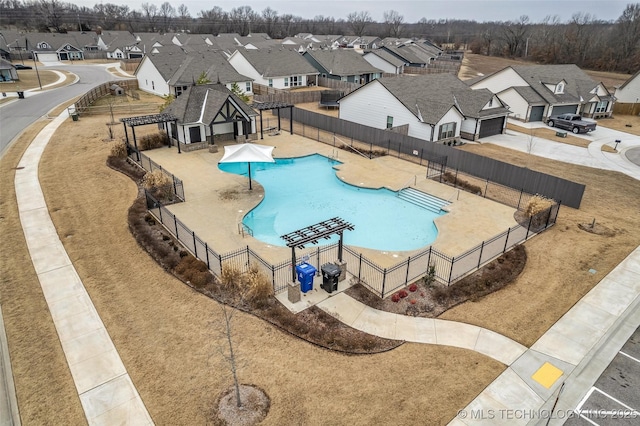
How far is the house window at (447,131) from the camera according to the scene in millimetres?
39303

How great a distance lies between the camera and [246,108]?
38281mm

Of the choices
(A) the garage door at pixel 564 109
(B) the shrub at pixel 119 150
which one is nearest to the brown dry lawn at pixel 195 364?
(B) the shrub at pixel 119 150

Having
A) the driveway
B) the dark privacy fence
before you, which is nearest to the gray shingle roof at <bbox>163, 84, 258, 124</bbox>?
the dark privacy fence

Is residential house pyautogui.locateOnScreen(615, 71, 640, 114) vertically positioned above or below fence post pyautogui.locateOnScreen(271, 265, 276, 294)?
above

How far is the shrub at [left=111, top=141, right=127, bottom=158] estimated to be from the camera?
3272cm

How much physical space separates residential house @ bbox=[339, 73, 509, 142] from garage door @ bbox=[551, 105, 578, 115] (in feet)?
41.2

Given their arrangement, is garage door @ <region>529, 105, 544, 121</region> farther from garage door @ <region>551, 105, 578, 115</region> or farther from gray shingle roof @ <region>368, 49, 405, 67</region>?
gray shingle roof @ <region>368, 49, 405, 67</region>

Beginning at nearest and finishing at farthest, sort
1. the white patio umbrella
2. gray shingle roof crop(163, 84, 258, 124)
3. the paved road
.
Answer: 1. the white patio umbrella
2. gray shingle roof crop(163, 84, 258, 124)
3. the paved road

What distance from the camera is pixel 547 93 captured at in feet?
168

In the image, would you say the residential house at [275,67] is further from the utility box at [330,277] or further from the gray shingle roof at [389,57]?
the utility box at [330,277]

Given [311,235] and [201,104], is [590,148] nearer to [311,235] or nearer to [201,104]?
[311,235]

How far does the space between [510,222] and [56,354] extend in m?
23.5

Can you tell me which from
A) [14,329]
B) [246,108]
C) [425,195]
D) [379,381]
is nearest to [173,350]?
[14,329]

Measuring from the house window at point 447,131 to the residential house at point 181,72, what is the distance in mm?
30692
